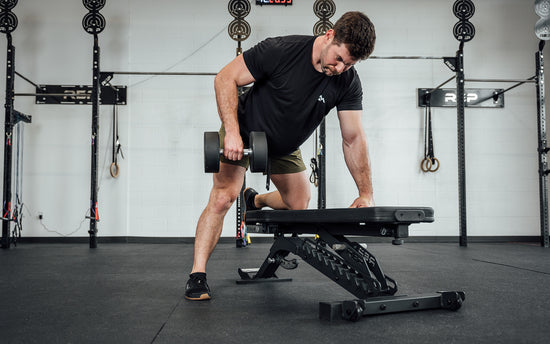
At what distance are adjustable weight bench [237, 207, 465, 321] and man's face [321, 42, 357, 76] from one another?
23.8 inches

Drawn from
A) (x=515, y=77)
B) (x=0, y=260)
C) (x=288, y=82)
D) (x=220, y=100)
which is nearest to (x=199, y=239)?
(x=220, y=100)

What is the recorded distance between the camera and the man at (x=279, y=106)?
1.80 m

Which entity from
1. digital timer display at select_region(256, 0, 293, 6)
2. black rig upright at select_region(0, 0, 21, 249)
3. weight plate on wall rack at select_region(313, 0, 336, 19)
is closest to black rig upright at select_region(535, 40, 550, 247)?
weight plate on wall rack at select_region(313, 0, 336, 19)

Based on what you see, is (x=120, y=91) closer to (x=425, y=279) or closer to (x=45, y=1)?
(x=45, y=1)

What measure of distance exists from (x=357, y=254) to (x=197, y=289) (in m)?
0.70

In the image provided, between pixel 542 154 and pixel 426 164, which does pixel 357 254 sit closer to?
pixel 426 164

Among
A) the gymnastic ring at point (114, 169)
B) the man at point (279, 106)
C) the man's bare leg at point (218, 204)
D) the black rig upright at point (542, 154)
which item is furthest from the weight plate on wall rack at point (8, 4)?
the black rig upright at point (542, 154)

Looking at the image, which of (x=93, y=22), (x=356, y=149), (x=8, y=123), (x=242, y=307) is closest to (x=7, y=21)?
(x=93, y=22)

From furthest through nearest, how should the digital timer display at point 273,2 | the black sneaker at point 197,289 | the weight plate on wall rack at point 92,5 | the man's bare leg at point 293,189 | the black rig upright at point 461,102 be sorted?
the digital timer display at point 273,2, the black rig upright at point 461,102, the weight plate on wall rack at point 92,5, the man's bare leg at point 293,189, the black sneaker at point 197,289

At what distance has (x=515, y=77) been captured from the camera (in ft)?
17.3

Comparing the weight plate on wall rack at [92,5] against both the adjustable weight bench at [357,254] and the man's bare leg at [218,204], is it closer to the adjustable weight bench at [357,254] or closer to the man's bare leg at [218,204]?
the man's bare leg at [218,204]

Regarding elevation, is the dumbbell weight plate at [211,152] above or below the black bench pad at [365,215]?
above

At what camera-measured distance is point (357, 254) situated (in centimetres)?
155

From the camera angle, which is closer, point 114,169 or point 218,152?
point 218,152
